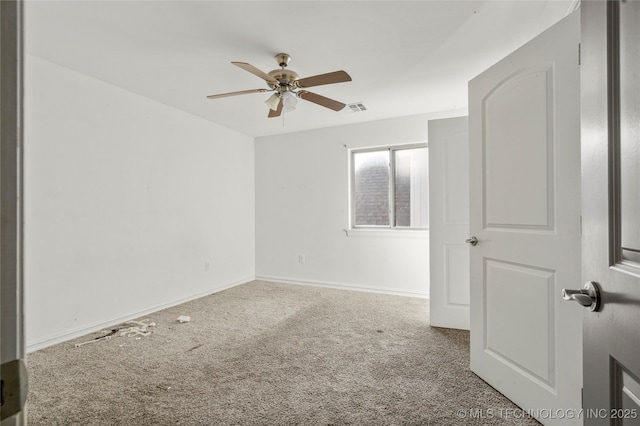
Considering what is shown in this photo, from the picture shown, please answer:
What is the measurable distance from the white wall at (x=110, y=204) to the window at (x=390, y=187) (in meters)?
→ 2.01

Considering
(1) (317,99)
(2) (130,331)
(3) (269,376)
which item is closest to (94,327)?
(2) (130,331)

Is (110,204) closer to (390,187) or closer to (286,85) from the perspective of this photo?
(286,85)

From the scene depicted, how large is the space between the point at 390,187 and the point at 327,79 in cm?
246

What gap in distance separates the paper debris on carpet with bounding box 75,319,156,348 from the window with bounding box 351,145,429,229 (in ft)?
9.32

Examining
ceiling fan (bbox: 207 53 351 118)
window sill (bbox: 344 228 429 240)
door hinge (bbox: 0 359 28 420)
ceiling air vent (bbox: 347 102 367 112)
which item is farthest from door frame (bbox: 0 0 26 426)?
window sill (bbox: 344 228 429 240)

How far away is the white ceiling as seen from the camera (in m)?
1.95

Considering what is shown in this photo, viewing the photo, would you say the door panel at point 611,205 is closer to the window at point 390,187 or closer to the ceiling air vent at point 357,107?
Result: the ceiling air vent at point 357,107

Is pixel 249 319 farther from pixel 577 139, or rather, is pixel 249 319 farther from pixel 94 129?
pixel 577 139

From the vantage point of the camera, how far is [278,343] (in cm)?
258

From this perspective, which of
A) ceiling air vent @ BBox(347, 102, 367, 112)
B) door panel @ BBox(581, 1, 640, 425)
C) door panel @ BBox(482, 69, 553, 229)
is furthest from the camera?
ceiling air vent @ BBox(347, 102, 367, 112)

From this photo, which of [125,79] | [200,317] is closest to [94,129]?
[125,79]

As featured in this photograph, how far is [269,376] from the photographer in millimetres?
2062

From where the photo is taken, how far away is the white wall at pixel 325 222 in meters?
4.13

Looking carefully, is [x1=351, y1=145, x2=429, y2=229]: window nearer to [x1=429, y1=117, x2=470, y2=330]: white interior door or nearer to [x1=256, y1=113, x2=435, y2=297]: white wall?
[x1=256, y1=113, x2=435, y2=297]: white wall
